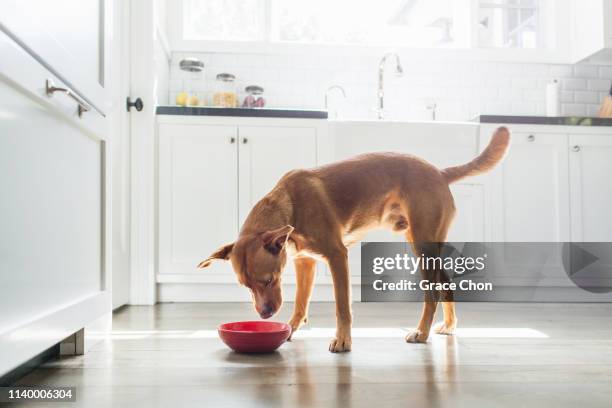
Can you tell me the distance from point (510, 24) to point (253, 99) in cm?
194

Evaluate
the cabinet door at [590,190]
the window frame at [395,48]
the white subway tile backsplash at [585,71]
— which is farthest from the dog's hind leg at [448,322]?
the white subway tile backsplash at [585,71]

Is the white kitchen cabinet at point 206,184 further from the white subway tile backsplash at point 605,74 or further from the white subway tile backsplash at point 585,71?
the white subway tile backsplash at point 605,74

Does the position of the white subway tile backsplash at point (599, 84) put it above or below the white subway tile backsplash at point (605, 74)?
below

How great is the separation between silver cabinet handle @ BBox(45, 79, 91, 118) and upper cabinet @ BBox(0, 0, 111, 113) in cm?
3

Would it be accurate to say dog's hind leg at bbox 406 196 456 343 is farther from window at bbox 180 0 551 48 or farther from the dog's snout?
window at bbox 180 0 551 48

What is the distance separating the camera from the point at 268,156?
3006mm

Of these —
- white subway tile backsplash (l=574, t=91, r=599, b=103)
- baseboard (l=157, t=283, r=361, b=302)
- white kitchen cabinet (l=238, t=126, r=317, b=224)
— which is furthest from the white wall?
baseboard (l=157, t=283, r=361, b=302)

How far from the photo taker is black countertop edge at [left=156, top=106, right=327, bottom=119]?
117 inches

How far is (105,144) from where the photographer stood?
1858 millimetres

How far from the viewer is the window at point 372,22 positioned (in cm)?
381

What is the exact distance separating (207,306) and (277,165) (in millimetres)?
818

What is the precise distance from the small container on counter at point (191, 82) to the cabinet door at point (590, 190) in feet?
7.34

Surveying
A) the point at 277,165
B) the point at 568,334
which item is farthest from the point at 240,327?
the point at 277,165

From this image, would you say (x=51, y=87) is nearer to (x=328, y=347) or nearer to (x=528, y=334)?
(x=328, y=347)
